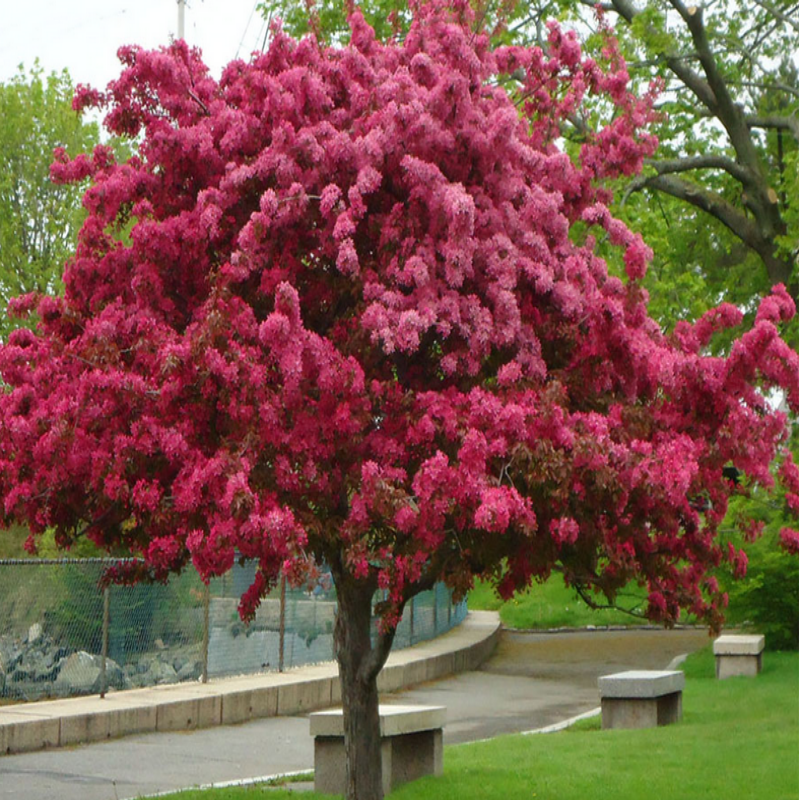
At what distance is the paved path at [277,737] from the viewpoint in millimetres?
11461

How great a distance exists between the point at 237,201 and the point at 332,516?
1.75 metres

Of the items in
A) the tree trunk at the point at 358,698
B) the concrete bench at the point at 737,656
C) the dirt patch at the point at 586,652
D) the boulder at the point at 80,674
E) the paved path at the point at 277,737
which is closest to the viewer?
the tree trunk at the point at 358,698

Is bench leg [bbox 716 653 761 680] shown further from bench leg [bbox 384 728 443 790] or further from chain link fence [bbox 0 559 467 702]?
bench leg [bbox 384 728 443 790]

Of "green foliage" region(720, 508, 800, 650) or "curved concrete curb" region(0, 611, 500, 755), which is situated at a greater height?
"green foliage" region(720, 508, 800, 650)

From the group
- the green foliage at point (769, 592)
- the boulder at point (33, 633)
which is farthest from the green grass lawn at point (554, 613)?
the boulder at point (33, 633)

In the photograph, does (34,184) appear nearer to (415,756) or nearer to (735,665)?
(735,665)

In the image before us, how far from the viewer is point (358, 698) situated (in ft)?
29.7

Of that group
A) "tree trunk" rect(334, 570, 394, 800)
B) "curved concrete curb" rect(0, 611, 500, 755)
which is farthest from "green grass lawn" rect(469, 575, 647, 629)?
"tree trunk" rect(334, 570, 394, 800)

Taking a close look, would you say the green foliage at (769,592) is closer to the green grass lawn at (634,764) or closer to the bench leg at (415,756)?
the green grass lawn at (634,764)

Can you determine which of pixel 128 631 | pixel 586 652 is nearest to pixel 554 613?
pixel 586 652

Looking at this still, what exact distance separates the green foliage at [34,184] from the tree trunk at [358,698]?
20569 millimetres

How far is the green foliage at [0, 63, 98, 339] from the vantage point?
93.6 ft

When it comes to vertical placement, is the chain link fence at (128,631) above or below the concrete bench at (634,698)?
above

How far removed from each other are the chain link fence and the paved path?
1360mm
